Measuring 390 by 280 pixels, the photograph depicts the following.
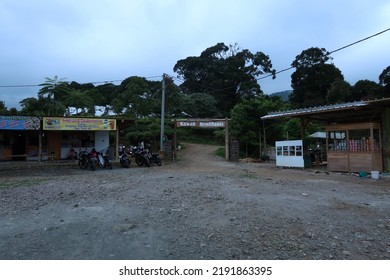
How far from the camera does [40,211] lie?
6000 millimetres

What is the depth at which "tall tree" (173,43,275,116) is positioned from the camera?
45.1 metres

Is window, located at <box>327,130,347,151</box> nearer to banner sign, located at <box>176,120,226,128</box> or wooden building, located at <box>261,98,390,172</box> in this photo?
wooden building, located at <box>261,98,390,172</box>

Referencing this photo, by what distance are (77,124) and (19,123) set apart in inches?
109

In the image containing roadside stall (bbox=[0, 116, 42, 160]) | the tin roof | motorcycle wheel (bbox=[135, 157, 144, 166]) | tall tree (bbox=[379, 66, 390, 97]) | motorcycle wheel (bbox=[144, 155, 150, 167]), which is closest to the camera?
the tin roof

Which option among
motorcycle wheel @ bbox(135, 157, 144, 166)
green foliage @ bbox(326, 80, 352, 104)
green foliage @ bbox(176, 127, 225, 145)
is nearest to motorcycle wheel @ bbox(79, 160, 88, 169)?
motorcycle wheel @ bbox(135, 157, 144, 166)

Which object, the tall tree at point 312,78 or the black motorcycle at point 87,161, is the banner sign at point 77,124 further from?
the tall tree at point 312,78

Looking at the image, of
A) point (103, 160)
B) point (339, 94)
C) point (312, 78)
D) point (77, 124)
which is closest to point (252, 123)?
point (103, 160)

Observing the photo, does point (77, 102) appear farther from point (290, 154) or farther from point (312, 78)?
point (312, 78)

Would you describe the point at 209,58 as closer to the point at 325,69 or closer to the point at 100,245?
the point at 325,69

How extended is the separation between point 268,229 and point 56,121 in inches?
571

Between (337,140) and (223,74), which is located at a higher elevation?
(223,74)

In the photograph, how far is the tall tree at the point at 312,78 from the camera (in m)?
43.8

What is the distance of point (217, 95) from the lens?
4444 centimetres

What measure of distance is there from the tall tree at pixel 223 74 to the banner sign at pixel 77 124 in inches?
1036
